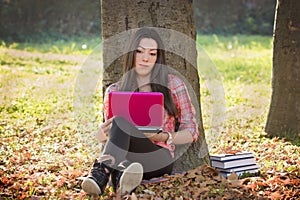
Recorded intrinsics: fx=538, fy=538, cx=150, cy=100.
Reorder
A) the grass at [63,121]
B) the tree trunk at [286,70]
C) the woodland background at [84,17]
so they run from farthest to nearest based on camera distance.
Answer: the woodland background at [84,17]
the tree trunk at [286,70]
the grass at [63,121]

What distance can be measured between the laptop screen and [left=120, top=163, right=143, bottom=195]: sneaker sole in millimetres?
337

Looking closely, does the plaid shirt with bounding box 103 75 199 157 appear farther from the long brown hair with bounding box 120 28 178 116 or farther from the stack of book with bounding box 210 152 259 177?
the stack of book with bounding box 210 152 259 177

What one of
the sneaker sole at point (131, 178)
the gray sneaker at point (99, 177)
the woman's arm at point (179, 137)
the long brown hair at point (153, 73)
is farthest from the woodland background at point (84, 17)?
the sneaker sole at point (131, 178)

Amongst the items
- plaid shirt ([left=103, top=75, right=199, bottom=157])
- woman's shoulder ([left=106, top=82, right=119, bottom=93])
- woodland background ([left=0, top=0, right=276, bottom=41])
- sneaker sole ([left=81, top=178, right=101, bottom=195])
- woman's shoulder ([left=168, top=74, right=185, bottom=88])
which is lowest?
sneaker sole ([left=81, top=178, right=101, bottom=195])

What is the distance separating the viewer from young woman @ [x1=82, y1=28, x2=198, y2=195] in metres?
3.74

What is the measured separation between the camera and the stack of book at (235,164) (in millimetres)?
Result: 4379

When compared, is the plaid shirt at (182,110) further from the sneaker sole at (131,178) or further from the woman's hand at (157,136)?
the sneaker sole at (131,178)

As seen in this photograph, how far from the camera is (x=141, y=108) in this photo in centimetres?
379

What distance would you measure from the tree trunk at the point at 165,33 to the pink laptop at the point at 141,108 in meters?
0.60

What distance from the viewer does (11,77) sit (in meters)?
9.19

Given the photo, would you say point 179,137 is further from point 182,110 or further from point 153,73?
point 153,73

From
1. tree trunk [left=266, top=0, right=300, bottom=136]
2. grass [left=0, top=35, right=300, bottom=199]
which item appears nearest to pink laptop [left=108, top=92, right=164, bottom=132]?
grass [left=0, top=35, right=300, bottom=199]

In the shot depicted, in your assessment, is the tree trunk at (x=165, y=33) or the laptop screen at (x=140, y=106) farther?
the tree trunk at (x=165, y=33)

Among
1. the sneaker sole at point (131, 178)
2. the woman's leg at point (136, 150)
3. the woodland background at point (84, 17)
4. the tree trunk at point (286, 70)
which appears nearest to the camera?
the sneaker sole at point (131, 178)
